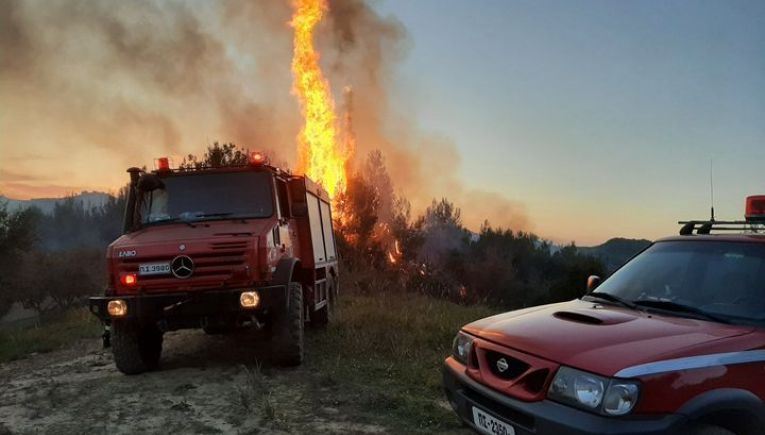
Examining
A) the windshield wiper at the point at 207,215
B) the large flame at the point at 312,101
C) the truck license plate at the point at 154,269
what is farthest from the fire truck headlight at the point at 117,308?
the large flame at the point at 312,101

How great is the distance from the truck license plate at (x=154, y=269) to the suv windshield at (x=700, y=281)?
474 cm

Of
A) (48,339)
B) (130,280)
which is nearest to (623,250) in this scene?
(130,280)

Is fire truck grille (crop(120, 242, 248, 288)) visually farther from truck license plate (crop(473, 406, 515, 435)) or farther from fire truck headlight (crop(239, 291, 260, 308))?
truck license plate (crop(473, 406, 515, 435))

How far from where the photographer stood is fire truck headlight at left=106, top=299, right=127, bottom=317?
6.73m

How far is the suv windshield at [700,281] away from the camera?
12.1ft

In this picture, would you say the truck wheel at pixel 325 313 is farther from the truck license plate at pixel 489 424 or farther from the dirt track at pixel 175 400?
the truck license plate at pixel 489 424

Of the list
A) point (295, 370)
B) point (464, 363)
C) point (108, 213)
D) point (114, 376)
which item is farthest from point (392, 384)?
point (108, 213)

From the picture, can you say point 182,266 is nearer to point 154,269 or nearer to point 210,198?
point 154,269

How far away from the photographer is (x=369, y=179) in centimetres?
3753

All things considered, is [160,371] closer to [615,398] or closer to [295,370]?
[295,370]

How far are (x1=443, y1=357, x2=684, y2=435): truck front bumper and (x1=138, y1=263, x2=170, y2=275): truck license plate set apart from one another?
4.20 m

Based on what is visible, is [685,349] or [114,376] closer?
[685,349]

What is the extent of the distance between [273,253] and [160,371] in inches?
87.5

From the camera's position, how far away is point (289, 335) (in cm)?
729
